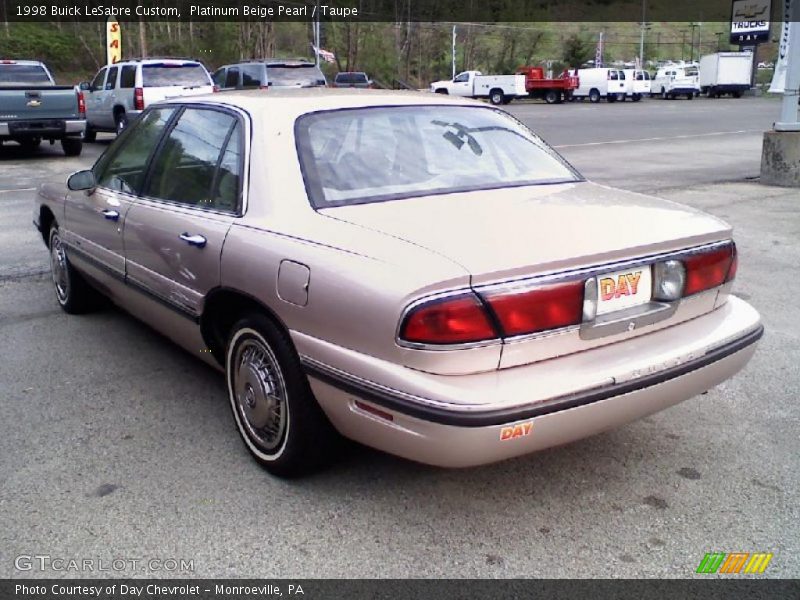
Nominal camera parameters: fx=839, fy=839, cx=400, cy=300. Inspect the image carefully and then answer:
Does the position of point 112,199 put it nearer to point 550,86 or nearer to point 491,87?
point 491,87

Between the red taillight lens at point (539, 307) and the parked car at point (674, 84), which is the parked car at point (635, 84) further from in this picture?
the red taillight lens at point (539, 307)

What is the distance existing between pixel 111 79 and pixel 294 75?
4027 mm

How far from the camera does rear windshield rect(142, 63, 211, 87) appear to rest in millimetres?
16969

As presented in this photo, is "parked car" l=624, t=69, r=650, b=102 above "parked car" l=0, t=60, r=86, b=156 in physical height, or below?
above

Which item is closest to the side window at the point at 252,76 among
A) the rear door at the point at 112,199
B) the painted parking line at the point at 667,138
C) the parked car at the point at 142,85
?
the parked car at the point at 142,85

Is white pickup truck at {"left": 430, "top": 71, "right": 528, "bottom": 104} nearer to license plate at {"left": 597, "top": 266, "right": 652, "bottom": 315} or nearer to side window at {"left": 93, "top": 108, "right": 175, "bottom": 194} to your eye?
side window at {"left": 93, "top": 108, "right": 175, "bottom": 194}

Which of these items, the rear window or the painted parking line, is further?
the rear window

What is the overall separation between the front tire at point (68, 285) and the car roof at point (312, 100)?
65.2 inches

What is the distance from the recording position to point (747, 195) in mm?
11180

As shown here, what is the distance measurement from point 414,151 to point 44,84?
14.6 m

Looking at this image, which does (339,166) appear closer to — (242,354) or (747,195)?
(242,354)

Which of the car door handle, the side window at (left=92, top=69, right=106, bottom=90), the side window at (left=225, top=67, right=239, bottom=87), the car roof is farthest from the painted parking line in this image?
the car door handle

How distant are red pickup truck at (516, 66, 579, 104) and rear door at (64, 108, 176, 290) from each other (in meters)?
46.4

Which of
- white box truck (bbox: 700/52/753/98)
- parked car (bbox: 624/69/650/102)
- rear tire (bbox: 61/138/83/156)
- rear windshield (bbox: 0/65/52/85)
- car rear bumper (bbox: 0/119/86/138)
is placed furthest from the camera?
white box truck (bbox: 700/52/753/98)
